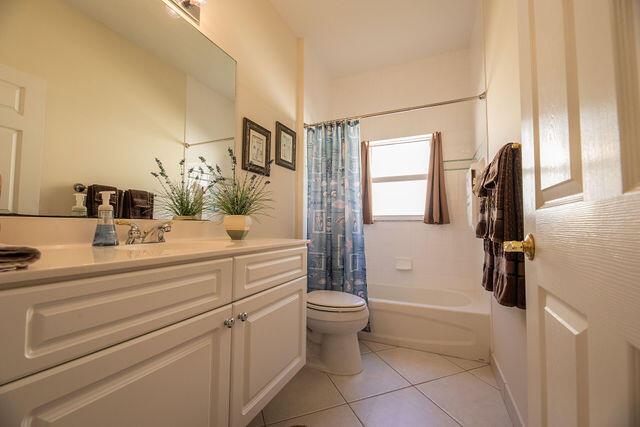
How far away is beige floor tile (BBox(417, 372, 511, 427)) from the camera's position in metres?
1.34

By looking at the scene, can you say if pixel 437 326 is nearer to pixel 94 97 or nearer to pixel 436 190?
pixel 436 190

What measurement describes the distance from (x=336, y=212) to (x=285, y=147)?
68cm

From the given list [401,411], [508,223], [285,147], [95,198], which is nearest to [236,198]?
[95,198]

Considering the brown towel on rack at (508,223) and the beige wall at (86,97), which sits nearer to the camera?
the beige wall at (86,97)

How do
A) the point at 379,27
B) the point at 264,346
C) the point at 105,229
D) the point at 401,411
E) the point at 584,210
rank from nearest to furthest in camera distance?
the point at 584,210 → the point at 105,229 → the point at 264,346 → the point at 401,411 → the point at 379,27

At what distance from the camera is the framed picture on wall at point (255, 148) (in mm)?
1750

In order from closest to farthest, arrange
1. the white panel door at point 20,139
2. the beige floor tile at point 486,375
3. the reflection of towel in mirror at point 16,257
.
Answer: the reflection of towel in mirror at point 16,257
the white panel door at point 20,139
the beige floor tile at point 486,375

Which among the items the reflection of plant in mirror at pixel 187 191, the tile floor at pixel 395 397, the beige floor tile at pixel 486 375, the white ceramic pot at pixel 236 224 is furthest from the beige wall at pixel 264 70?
the beige floor tile at pixel 486 375

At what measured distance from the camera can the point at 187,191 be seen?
1.40 metres

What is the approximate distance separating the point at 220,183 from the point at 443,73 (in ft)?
8.07

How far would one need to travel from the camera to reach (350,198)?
7.35ft

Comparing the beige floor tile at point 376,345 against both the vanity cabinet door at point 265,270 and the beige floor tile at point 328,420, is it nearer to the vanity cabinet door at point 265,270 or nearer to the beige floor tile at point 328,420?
the beige floor tile at point 328,420

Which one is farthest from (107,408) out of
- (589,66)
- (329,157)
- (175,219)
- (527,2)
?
(329,157)

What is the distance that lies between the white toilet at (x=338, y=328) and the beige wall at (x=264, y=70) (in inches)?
25.9
